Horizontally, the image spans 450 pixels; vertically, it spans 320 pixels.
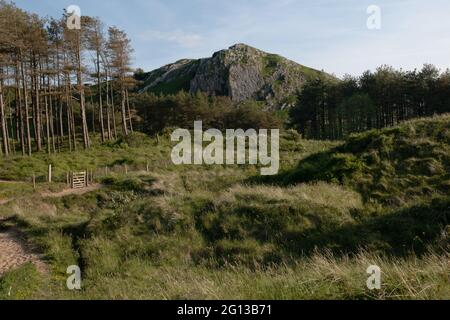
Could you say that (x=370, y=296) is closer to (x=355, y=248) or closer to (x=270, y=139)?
(x=355, y=248)

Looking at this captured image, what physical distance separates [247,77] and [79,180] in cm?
13103

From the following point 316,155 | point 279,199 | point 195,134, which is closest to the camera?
point 279,199

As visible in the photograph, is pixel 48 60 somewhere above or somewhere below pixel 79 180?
above

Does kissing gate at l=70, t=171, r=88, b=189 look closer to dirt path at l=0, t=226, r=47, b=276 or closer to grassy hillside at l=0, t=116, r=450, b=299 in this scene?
grassy hillside at l=0, t=116, r=450, b=299

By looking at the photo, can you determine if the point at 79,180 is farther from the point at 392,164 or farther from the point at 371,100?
the point at 371,100

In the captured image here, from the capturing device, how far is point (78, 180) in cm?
2391

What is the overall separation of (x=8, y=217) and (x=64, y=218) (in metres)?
2.59

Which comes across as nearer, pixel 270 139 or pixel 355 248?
pixel 355 248

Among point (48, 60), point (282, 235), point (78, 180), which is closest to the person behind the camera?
point (282, 235)

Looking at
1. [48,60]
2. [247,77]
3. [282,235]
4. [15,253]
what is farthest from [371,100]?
[247,77]

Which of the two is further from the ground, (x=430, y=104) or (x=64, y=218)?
(x=430, y=104)

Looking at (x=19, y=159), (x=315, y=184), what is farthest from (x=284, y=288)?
(x=19, y=159)

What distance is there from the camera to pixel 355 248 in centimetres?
1018

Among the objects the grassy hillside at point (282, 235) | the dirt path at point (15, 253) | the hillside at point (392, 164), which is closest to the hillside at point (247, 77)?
the hillside at point (392, 164)
